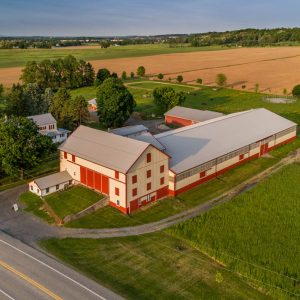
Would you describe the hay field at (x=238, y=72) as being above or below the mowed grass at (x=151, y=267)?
above

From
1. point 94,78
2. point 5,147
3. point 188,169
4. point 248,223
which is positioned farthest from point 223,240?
point 94,78

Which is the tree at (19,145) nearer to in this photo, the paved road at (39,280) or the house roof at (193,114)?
the paved road at (39,280)

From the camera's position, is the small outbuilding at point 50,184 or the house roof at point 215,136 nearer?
the small outbuilding at point 50,184

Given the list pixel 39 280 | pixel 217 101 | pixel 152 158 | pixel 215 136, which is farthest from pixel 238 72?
pixel 39 280

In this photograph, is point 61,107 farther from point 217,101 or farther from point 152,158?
point 217,101

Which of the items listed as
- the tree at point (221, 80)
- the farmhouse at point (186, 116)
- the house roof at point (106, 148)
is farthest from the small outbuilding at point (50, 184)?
the tree at point (221, 80)

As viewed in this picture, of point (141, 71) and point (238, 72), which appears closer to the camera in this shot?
point (141, 71)
